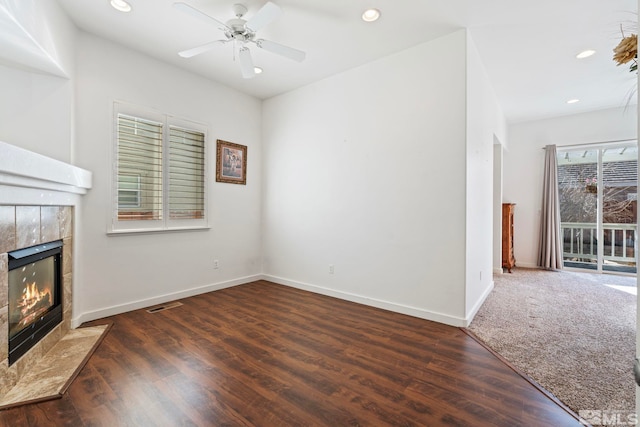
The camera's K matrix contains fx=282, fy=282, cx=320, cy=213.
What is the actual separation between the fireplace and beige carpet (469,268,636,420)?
3.70 m

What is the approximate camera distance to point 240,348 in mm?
2453

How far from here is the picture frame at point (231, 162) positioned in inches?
167

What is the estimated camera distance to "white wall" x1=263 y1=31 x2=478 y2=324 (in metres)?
3.00

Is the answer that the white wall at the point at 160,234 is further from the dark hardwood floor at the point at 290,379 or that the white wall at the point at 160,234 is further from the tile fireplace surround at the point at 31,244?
the dark hardwood floor at the point at 290,379

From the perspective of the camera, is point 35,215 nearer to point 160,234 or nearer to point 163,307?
point 160,234

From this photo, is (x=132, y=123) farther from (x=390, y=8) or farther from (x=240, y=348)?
(x=390, y=8)

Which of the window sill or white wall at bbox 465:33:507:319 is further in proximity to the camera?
the window sill

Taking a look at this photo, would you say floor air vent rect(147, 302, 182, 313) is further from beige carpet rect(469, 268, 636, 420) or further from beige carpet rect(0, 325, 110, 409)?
beige carpet rect(469, 268, 636, 420)

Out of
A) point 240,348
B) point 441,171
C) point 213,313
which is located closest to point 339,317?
point 240,348

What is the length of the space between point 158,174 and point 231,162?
1098 mm

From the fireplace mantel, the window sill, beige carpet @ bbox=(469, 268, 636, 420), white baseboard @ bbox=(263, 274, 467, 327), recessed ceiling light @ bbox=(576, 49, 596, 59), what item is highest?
recessed ceiling light @ bbox=(576, 49, 596, 59)

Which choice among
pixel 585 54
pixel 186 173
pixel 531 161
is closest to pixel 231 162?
pixel 186 173

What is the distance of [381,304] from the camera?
348 centimetres

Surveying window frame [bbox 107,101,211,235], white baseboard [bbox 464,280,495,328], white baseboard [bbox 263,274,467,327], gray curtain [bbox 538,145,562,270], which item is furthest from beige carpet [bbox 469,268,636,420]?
window frame [bbox 107,101,211,235]
